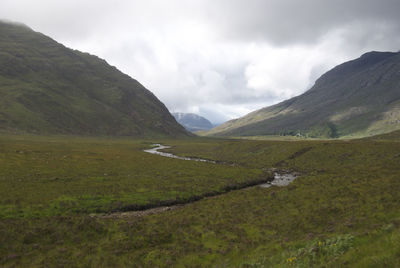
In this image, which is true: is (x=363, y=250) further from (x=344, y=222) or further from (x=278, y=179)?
(x=278, y=179)

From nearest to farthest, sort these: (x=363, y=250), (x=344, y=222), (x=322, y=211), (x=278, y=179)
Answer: (x=363, y=250)
(x=344, y=222)
(x=322, y=211)
(x=278, y=179)

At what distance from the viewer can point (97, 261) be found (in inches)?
683

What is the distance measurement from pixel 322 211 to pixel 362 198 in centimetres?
705

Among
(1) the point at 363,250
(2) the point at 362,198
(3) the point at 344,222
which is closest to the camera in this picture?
(1) the point at 363,250

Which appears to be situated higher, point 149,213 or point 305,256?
point 305,256

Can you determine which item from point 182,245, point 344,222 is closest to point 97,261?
point 182,245

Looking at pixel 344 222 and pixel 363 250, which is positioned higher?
pixel 363 250

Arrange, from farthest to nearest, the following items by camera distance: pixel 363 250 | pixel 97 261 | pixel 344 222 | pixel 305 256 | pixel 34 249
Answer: pixel 344 222 < pixel 34 249 < pixel 97 261 < pixel 305 256 < pixel 363 250

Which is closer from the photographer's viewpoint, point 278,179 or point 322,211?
point 322,211

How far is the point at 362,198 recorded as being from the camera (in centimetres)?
2947

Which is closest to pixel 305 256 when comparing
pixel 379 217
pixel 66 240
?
pixel 379 217

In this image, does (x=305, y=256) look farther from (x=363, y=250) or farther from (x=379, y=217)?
(x=379, y=217)

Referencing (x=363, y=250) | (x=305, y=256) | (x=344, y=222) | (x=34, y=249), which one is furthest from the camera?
(x=344, y=222)

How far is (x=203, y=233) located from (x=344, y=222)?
13.5 m
